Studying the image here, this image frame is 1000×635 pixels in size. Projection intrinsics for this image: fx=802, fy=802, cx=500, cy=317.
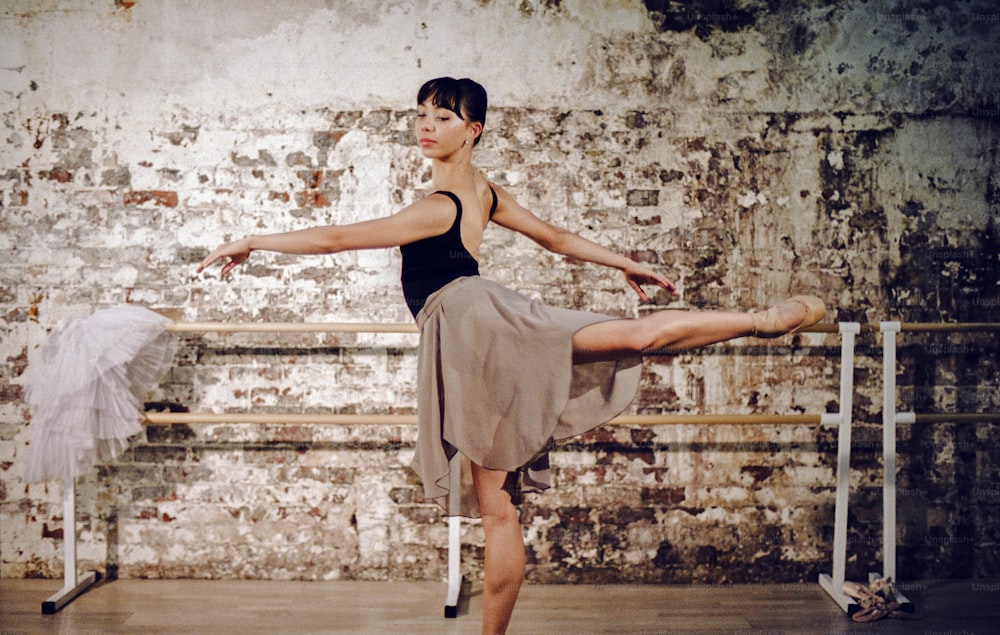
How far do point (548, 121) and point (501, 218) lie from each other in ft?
3.05

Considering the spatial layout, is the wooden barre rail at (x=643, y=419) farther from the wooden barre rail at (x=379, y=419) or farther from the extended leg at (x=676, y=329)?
the extended leg at (x=676, y=329)

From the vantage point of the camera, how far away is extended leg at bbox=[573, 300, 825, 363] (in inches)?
73.7

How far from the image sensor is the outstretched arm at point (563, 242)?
7.83 feet

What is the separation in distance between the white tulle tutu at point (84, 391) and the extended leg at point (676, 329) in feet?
5.77

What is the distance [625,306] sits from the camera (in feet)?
10.4

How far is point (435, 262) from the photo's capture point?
209 centimetres

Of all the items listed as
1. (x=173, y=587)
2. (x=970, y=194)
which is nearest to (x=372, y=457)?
(x=173, y=587)

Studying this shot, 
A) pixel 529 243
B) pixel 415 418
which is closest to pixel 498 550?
pixel 415 418

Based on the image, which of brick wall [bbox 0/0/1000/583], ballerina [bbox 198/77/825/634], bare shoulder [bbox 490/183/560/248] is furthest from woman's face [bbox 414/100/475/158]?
brick wall [bbox 0/0/1000/583]

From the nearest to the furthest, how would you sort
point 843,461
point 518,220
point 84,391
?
1. point 518,220
2. point 84,391
3. point 843,461

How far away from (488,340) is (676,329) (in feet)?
1.48

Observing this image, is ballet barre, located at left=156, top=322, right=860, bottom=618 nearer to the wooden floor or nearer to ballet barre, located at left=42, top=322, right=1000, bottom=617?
ballet barre, located at left=42, top=322, right=1000, bottom=617

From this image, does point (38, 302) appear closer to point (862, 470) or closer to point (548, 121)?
point (548, 121)

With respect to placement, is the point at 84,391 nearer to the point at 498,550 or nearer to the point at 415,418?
the point at 415,418
